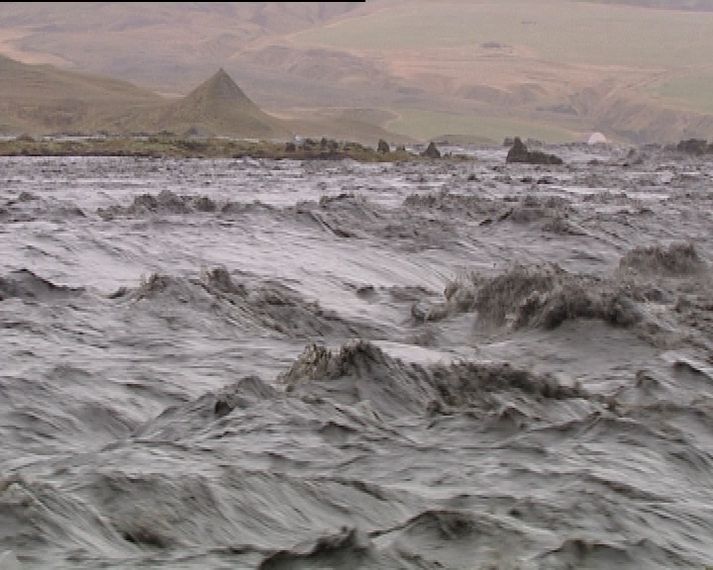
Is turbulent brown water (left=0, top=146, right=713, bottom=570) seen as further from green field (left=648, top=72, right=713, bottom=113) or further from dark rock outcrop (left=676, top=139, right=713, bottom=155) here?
green field (left=648, top=72, right=713, bottom=113)

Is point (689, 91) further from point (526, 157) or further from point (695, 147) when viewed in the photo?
point (526, 157)

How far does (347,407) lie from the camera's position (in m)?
8.00

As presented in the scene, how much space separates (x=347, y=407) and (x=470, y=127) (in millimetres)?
148553

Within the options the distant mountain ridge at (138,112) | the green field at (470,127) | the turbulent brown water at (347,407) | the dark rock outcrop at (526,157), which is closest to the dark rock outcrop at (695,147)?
the dark rock outcrop at (526,157)

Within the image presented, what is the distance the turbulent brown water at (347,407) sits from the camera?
568cm

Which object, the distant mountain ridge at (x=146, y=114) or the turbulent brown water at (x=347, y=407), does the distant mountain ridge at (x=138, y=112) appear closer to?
the distant mountain ridge at (x=146, y=114)

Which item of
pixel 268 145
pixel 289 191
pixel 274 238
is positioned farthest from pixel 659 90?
pixel 274 238

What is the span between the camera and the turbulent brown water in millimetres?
5680

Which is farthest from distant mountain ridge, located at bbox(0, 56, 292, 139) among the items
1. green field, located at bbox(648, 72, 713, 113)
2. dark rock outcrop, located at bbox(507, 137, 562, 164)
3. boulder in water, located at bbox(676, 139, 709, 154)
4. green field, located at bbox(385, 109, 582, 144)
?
green field, located at bbox(648, 72, 713, 113)

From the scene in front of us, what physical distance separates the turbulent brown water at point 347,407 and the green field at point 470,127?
4980 inches

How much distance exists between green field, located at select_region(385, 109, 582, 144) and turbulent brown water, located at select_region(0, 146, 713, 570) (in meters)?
126

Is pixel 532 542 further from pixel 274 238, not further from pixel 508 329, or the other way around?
pixel 274 238

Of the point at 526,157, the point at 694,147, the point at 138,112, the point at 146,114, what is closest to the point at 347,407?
the point at 526,157

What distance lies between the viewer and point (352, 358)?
346 inches
